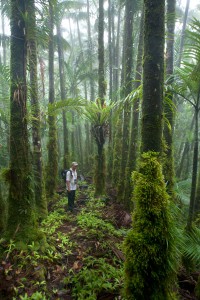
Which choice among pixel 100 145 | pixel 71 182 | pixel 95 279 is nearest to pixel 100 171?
pixel 100 145

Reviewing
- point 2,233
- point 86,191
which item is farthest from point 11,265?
point 86,191

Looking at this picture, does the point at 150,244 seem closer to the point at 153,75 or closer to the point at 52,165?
the point at 153,75

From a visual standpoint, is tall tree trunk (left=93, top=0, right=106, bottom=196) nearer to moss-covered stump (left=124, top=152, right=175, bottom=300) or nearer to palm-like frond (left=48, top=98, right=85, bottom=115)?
palm-like frond (left=48, top=98, right=85, bottom=115)

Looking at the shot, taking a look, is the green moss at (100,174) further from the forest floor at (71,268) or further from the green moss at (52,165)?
the forest floor at (71,268)

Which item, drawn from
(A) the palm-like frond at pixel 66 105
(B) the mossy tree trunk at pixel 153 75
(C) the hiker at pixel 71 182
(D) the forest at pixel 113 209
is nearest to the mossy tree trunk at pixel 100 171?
(D) the forest at pixel 113 209

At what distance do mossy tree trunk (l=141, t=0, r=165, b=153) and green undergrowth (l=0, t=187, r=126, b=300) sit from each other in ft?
7.80

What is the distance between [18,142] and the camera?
399 centimetres

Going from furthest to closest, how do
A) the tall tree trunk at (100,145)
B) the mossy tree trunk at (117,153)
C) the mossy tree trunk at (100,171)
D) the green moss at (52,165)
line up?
1. the mossy tree trunk at (117,153)
2. the green moss at (52,165)
3. the mossy tree trunk at (100,171)
4. the tall tree trunk at (100,145)

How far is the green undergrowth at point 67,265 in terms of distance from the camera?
3.19 meters

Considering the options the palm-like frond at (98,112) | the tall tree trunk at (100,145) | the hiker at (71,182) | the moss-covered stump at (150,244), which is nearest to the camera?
the moss-covered stump at (150,244)

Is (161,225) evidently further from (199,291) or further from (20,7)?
(20,7)

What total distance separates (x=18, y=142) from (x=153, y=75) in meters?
2.71

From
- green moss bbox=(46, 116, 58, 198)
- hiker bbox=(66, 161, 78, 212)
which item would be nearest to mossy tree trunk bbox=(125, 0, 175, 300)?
hiker bbox=(66, 161, 78, 212)

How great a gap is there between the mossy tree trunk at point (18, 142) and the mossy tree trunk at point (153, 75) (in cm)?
242
